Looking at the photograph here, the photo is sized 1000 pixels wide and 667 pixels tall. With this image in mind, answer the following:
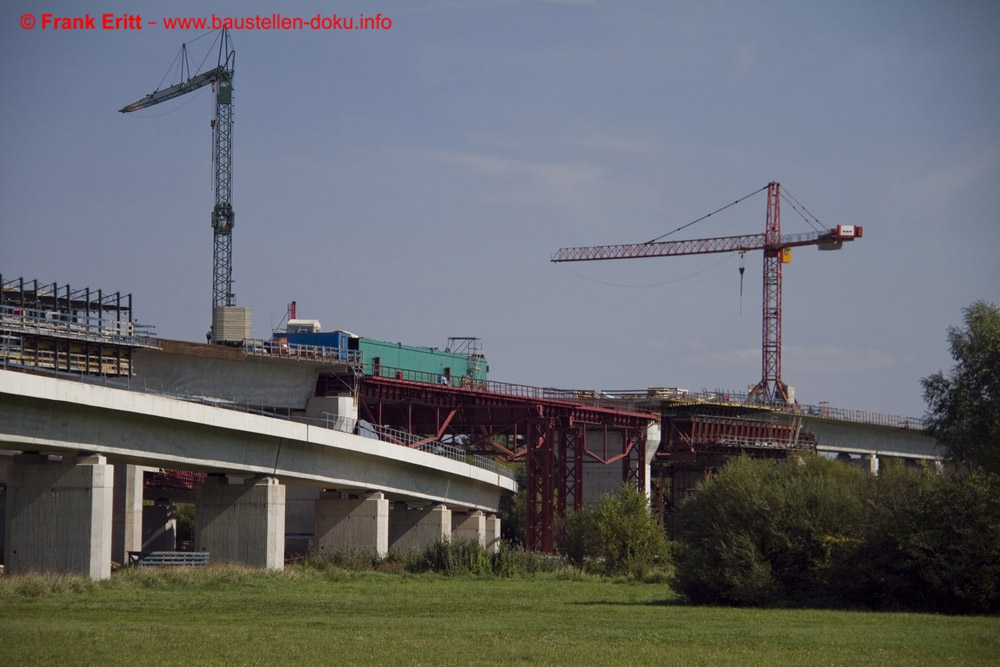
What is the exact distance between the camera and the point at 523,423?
8800cm

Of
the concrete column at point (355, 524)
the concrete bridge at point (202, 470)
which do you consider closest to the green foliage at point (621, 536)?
the concrete bridge at point (202, 470)

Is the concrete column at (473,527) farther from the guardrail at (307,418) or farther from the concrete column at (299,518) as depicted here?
the concrete column at (299,518)

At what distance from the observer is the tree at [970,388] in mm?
82125

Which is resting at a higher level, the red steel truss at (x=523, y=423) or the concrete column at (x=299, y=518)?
the red steel truss at (x=523, y=423)

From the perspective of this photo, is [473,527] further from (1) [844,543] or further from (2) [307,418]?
(1) [844,543]

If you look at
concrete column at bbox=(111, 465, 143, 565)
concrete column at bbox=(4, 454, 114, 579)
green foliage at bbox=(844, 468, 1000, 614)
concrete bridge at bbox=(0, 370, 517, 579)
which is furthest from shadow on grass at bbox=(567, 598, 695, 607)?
concrete column at bbox=(111, 465, 143, 565)

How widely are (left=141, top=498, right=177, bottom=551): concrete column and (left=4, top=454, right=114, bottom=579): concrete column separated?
39.2 metres

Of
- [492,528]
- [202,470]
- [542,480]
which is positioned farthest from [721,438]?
[202,470]

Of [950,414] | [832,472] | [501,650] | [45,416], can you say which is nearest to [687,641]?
[501,650]

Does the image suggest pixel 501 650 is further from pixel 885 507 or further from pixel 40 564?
pixel 40 564

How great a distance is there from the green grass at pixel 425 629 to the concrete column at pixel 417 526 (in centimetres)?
3030

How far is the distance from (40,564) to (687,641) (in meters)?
27.9

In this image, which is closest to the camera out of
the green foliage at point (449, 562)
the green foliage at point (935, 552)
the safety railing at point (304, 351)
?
the green foliage at point (935, 552)

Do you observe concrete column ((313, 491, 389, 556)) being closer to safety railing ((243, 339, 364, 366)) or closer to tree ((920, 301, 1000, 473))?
safety railing ((243, 339, 364, 366))
